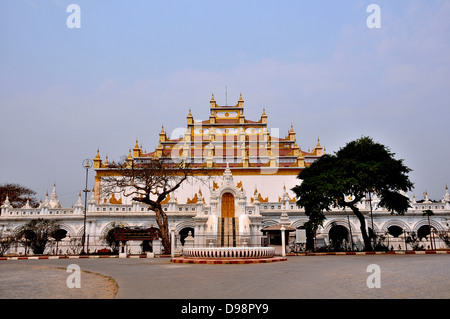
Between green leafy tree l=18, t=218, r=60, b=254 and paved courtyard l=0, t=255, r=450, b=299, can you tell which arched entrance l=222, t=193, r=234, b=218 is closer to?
green leafy tree l=18, t=218, r=60, b=254

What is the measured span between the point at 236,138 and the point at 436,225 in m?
26.3

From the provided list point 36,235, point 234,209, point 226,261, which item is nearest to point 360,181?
point 234,209

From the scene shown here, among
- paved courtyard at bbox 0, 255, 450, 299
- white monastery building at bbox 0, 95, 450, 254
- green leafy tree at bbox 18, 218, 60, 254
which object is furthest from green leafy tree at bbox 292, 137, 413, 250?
green leafy tree at bbox 18, 218, 60, 254

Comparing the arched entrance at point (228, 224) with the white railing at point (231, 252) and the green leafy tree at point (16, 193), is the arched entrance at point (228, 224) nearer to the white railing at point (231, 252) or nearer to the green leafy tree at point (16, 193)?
the white railing at point (231, 252)

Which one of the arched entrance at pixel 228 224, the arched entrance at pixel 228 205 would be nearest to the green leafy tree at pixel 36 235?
the arched entrance at pixel 228 224

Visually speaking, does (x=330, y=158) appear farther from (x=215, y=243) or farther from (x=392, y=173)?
(x=215, y=243)

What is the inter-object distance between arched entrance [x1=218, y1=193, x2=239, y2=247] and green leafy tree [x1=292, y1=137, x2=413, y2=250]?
5.33 m

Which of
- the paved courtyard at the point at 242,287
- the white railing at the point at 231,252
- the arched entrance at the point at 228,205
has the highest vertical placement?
the arched entrance at the point at 228,205

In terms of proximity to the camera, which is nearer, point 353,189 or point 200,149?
point 353,189

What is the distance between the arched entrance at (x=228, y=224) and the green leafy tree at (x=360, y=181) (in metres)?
5.33

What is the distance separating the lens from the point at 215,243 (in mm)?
27781

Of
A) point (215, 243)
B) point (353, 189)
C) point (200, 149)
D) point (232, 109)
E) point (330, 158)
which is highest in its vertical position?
point (232, 109)

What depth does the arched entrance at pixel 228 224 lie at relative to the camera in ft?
90.7
